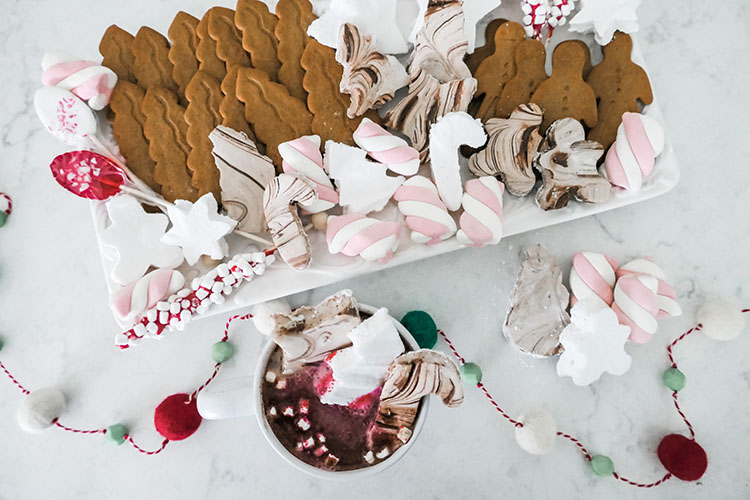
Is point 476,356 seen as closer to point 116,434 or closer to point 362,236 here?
point 362,236

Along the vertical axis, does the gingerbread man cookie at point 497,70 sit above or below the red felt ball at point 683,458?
above

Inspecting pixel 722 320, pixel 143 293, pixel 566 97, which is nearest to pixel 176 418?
pixel 143 293

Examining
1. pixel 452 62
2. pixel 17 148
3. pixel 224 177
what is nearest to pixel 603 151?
pixel 452 62

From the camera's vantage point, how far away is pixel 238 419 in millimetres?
1230

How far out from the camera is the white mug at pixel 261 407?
98cm

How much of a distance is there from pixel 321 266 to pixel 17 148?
2.38ft

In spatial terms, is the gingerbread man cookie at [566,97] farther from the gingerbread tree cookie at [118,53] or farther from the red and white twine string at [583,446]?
the gingerbread tree cookie at [118,53]

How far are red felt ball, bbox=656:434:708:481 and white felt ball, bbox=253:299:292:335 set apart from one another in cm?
76

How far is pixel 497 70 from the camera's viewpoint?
3.80 feet

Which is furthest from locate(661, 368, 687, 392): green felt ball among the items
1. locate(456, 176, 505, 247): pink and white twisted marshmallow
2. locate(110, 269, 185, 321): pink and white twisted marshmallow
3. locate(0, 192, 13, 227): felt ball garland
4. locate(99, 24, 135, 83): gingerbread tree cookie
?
locate(0, 192, 13, 227): felt ball garland

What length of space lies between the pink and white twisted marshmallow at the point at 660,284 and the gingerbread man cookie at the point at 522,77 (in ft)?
1.20

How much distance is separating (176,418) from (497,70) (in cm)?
88

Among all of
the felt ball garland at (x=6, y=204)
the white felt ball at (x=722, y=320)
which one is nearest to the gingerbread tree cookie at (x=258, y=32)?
the felt ball garland at (x=6, y=204)

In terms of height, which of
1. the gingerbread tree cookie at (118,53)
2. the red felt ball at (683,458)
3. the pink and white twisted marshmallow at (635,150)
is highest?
the gingerbread tree cookie at (118,53)
